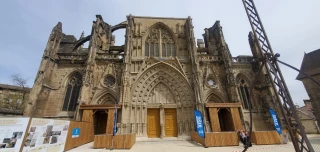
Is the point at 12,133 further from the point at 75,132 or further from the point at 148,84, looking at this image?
the point at 148,84

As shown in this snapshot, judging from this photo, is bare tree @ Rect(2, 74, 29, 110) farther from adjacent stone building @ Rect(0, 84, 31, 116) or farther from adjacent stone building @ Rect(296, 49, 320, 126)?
adjacent stone building @ Rect(296, 49, 320, 126)

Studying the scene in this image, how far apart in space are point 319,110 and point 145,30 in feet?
85.7

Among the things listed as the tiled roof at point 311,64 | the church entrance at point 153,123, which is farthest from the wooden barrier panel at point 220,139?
the tiled roof at point 311,64

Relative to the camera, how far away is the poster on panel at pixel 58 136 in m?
6.60

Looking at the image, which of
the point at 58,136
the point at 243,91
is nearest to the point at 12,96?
the point at 58,136

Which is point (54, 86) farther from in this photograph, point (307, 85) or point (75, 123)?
point (307, 85)

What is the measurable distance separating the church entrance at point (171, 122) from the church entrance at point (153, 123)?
0.83 meters

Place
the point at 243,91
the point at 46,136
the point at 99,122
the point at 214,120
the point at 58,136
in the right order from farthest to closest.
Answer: the point at 243,91
the point at 99,122
the point at 214,120
the point at 58,136
the point at 46,136

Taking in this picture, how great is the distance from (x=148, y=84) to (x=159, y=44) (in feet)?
18.4

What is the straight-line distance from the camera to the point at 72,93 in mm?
13648

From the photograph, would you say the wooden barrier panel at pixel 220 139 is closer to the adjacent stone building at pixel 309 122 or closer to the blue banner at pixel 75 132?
the blue banner at pixel 75 132

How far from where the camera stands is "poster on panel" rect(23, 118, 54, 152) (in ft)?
17.4

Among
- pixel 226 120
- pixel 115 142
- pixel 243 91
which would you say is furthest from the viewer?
pixel 243 91

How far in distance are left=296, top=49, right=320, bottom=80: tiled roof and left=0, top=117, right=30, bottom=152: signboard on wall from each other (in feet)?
103
